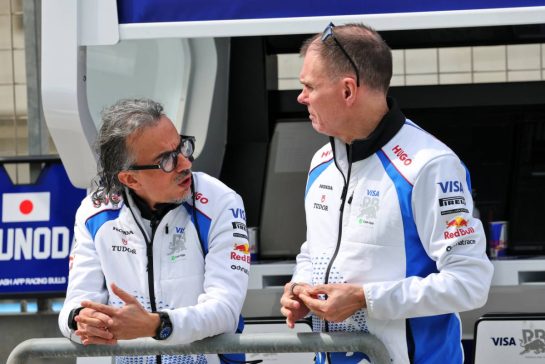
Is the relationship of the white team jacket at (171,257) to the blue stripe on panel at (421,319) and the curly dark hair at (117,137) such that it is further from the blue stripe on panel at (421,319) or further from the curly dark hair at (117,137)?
the blue stripe on panel at (421,319)

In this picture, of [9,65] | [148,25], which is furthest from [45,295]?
[9,65]

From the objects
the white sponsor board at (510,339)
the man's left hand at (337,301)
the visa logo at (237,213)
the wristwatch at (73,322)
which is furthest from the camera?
the white sponsor board at (510,339)

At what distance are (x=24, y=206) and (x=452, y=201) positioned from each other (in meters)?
2.25

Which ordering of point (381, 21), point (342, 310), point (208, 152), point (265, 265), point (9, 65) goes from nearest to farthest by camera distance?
point (342, 310) < point (381, 21) < point (265, 265) < point (208, 152) < point (9, 65)

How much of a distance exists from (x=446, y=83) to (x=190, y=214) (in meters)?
2.47

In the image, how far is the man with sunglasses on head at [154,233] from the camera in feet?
8.61

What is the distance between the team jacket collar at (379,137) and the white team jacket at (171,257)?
370 mm

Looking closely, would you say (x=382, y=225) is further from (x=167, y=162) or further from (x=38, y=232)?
(x=38, y=232)

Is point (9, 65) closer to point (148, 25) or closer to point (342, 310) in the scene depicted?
point (148, 25)

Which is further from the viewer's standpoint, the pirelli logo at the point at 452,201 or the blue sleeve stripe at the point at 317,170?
the blue sleeve stripe at the point at 317,170

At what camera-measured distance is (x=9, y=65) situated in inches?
279

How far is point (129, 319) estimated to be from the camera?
7.97ft

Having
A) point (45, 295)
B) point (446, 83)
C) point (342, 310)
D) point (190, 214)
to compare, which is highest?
point (446, 83)

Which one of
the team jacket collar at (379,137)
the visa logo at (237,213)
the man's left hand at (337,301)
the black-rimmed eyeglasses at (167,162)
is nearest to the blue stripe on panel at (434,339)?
the man's left hand at (337,301)
